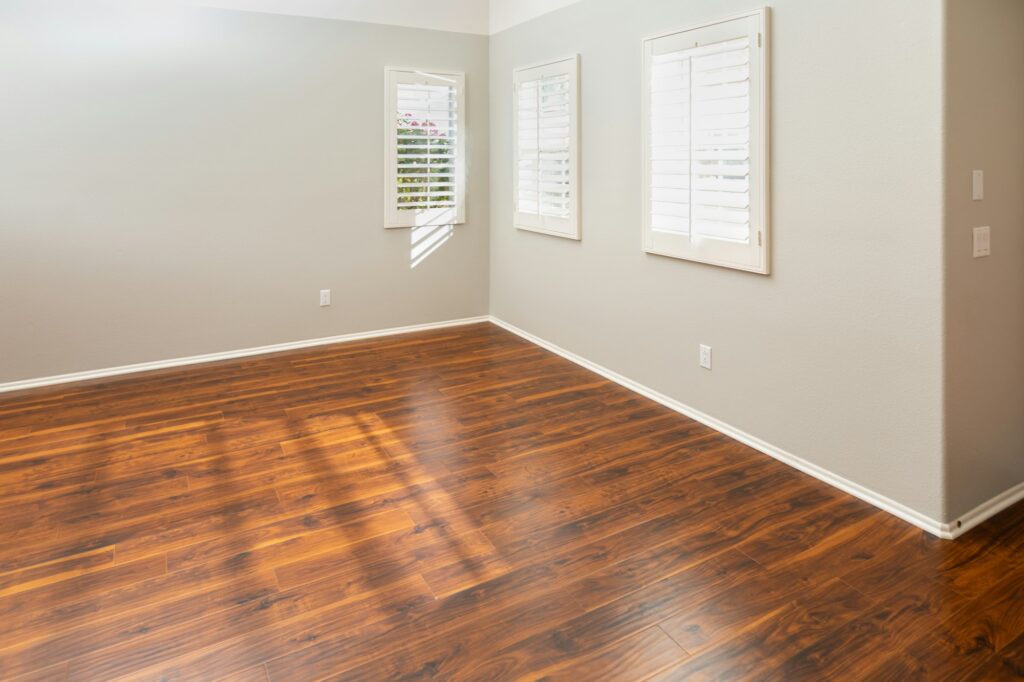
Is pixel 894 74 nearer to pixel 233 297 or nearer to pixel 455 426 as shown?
pixel 455 426

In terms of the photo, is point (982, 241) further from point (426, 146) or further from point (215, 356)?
point (215, 356)

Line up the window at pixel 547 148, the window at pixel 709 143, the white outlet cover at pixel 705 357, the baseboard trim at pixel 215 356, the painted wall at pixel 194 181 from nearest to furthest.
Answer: the window at pixel 709 143 → the white outlet cover at pixel 705 357 → the painted wall at pixel 194 181 → the baseboard trim at pixel 215 356 → the window at pixel 547 148

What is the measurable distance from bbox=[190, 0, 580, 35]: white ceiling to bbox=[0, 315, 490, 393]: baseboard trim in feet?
7.44

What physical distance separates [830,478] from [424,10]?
169 inches

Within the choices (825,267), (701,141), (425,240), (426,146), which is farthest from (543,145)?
(825,267)

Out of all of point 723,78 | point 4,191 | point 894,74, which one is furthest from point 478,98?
point 894,74

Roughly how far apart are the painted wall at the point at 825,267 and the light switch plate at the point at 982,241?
195 mm

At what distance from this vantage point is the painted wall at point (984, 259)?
2.45 m

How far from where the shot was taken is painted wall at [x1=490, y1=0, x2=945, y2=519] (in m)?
2.55

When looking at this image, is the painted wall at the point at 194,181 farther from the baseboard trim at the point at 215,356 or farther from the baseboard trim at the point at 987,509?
the baseboard trim at the point at 987,509

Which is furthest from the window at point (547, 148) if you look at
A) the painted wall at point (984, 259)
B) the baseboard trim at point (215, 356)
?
the painted wall at point (984, 259)

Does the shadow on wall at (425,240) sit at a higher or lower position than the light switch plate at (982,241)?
higher

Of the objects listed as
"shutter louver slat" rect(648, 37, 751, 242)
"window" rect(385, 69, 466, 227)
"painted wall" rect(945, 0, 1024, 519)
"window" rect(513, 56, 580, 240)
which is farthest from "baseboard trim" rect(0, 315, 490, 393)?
"painted wall" rect(945, 0, 1024, 519)

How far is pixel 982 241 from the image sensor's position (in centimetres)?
257
